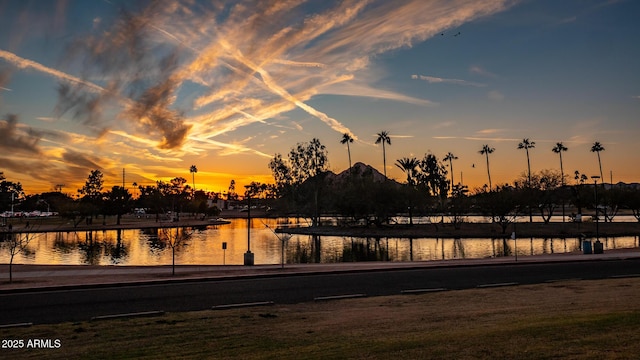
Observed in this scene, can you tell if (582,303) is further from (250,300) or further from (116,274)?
(116,274)

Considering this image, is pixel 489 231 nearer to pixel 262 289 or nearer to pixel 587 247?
pixel 587 247

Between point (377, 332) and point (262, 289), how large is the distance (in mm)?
9993

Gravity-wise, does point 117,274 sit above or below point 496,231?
below

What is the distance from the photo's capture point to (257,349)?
11070 millimetres

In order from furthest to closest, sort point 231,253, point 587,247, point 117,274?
point 231,253, point 587,247, point 117,274

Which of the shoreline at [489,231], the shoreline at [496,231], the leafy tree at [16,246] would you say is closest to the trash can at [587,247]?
the shoreline at [489,231]

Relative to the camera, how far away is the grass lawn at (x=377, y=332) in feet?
32.6

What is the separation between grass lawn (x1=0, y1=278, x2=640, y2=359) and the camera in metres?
9.95

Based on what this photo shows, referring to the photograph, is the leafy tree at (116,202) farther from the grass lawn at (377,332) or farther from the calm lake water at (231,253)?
the grass lawn at (377,332)

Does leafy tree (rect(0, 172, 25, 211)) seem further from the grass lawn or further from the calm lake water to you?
the grass lawn

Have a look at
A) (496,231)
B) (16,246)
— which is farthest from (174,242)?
(496,231)

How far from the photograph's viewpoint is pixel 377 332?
493 inches

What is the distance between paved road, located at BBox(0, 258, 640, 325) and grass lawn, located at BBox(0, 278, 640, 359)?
2070mm

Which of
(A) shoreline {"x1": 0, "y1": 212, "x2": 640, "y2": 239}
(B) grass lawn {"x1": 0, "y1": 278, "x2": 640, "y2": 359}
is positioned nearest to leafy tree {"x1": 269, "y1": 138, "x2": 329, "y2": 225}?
(A) shoreline {"x1": 0, "y1": 212, "x2": 640, "y2": 239}
